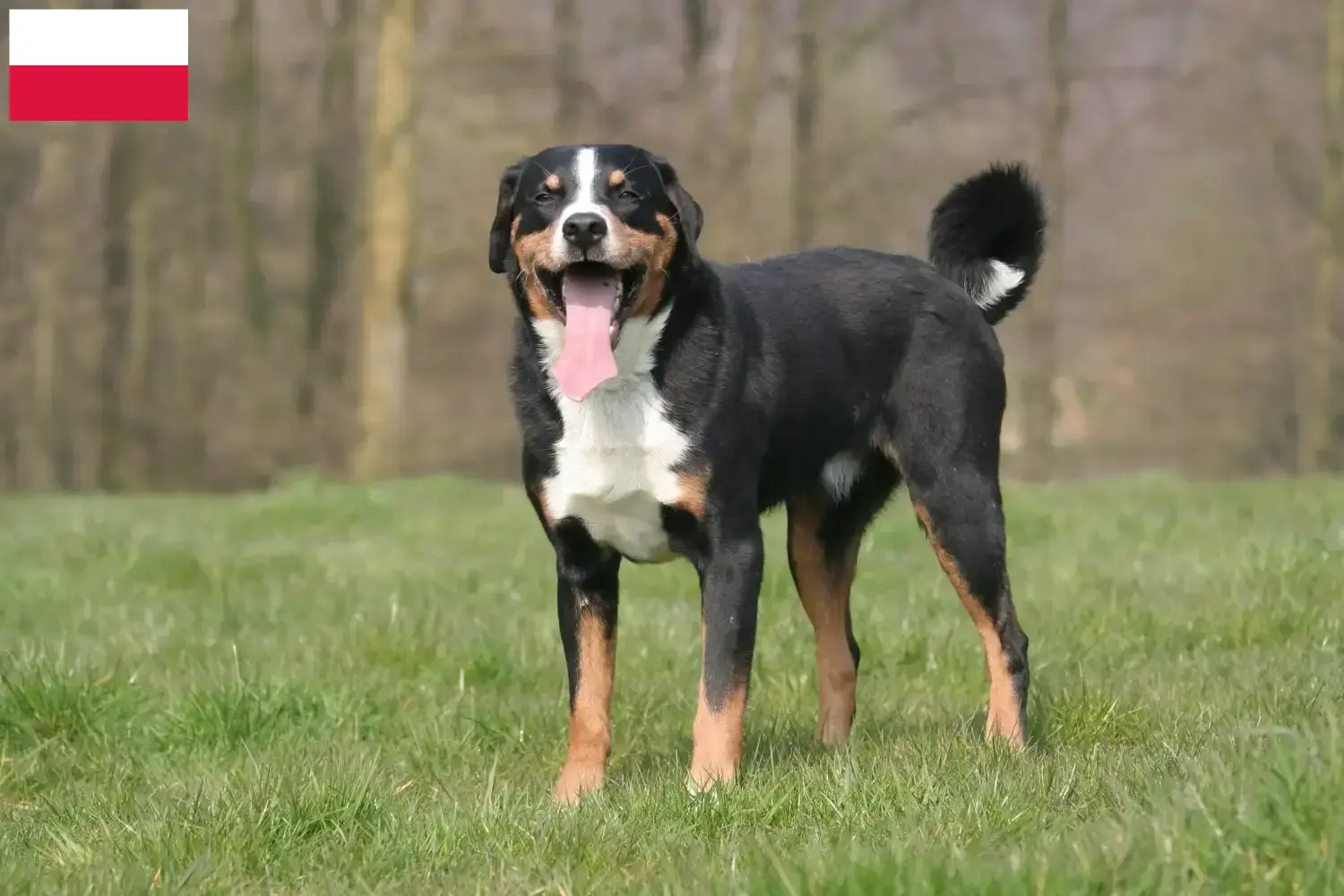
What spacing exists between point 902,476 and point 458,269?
22.2 metres

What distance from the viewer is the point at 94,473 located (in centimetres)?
2647

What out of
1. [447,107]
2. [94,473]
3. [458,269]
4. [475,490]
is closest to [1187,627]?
[475,490]

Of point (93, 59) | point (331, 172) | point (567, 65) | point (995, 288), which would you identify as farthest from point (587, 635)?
point (331, 172)

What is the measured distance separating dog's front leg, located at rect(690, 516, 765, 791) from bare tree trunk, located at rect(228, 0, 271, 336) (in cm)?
1911

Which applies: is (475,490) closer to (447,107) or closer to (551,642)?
(551,642)

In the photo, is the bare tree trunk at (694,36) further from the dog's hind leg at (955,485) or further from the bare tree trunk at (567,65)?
the dog's hind leg at (955,485)

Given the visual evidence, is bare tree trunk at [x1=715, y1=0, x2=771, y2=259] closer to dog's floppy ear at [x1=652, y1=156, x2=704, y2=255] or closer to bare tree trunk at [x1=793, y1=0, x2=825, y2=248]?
bare tree trunk at [x1=793, y1=0, x2=825, y2=248]

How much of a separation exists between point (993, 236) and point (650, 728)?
217 cm

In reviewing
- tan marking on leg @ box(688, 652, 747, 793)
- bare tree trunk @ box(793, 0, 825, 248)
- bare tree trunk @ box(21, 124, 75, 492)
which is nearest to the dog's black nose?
tan marking on leg @ box(688, 652, 747, 793)

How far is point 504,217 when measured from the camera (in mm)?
4602

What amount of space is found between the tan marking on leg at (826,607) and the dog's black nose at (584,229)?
1.42 meters

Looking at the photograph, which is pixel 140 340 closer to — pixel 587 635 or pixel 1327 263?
pixel 1327 263

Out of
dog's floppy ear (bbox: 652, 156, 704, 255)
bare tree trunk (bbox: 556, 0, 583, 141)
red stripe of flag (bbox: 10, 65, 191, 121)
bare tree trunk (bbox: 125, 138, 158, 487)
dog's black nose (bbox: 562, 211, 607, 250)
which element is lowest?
bare tree trunk (bbox: 125, 138, 158, 487)

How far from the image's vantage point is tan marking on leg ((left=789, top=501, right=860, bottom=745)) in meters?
5.11
